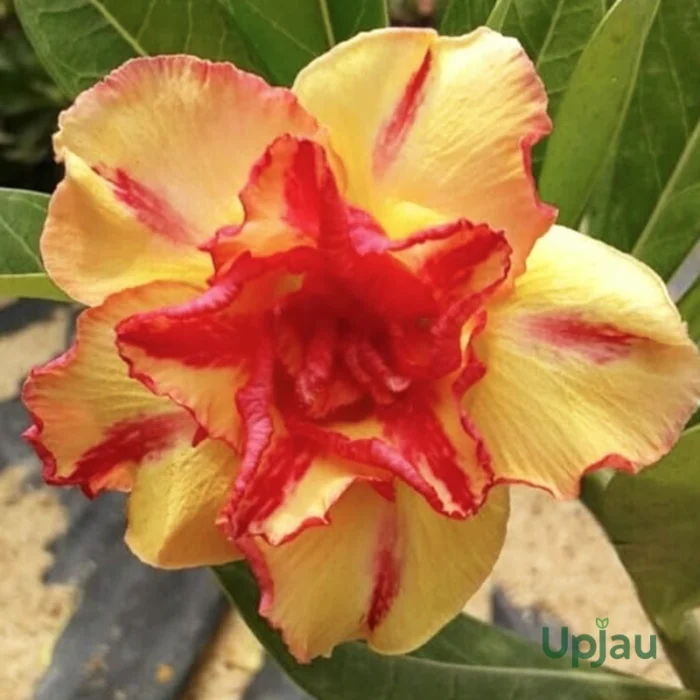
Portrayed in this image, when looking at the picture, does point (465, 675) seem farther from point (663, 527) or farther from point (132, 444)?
point (132, 444)

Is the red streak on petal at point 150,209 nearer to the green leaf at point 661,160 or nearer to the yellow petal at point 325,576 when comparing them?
the yellow petal at point 325,576

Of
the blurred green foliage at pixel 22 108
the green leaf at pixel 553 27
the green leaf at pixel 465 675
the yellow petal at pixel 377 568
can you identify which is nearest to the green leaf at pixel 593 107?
the green leaf at pixel 553 27

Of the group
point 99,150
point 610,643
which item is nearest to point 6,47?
point 610,643

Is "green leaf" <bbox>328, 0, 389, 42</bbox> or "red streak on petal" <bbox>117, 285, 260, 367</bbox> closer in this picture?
"red streak on petal" <bbox>117, 285, 260, 367</bbox>

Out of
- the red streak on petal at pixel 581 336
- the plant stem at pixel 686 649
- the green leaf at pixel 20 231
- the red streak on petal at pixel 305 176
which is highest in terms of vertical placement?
the red streak on petal at pixel 305 176

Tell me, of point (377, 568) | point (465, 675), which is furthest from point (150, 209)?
point (465, 675)

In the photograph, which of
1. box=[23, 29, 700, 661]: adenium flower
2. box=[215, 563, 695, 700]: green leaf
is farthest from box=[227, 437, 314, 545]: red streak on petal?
box=[215, 563, 695, 700]: green leaf

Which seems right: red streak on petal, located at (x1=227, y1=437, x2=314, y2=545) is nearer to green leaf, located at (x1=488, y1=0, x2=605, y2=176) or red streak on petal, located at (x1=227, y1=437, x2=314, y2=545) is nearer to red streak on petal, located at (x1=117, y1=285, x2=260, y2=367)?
red streak on petal, located at (x1=117, y1=285, x2=260, y2=367)
